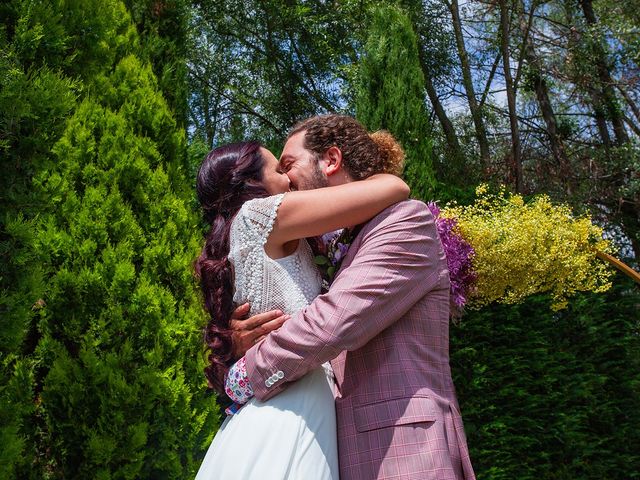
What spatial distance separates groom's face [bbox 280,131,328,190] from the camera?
7.04 ft

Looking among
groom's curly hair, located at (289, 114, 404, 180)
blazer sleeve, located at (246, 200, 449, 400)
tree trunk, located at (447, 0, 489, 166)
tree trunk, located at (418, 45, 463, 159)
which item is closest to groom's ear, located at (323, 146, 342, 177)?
groom's curly hair, located at (289, 114, 404, 180)

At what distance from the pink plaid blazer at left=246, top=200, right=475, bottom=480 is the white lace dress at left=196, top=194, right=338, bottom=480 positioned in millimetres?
A: 51

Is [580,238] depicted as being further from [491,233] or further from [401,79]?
[401,79]

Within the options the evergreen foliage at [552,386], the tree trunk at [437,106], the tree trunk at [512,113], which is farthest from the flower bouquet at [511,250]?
the tree trunk at [437,106]

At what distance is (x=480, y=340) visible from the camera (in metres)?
5.11

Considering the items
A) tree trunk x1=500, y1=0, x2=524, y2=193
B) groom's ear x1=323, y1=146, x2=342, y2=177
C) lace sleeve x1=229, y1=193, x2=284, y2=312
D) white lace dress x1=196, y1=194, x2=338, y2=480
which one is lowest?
white lace dress x1=196, y1=194, x2=338, y2=480

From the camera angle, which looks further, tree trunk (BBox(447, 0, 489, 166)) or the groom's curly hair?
tree trunk (BBox(447, 0, 489, 166))

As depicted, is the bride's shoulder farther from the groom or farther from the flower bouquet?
the flower bouquet

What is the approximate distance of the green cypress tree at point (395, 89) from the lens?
18.1 feet

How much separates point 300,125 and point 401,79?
3.63 metres

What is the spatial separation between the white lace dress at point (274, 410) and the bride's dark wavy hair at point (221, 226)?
11 cm

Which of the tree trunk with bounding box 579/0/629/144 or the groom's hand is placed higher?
the tree trunk with bounding box 579/0/629/144

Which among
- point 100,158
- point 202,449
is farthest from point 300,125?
point 202,449

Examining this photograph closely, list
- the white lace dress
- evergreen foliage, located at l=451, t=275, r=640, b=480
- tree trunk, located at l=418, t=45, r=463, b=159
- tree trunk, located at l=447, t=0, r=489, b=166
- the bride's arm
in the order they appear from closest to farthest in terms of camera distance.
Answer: the white lace dress < the bride's arm < evergreen foliage, located at l=451, t=275, r=640, b=480 < tree trunk, located at l=447, t=0, r=489, b=166 < tree trunk, located at l=418, t=45, r=463, b=159
